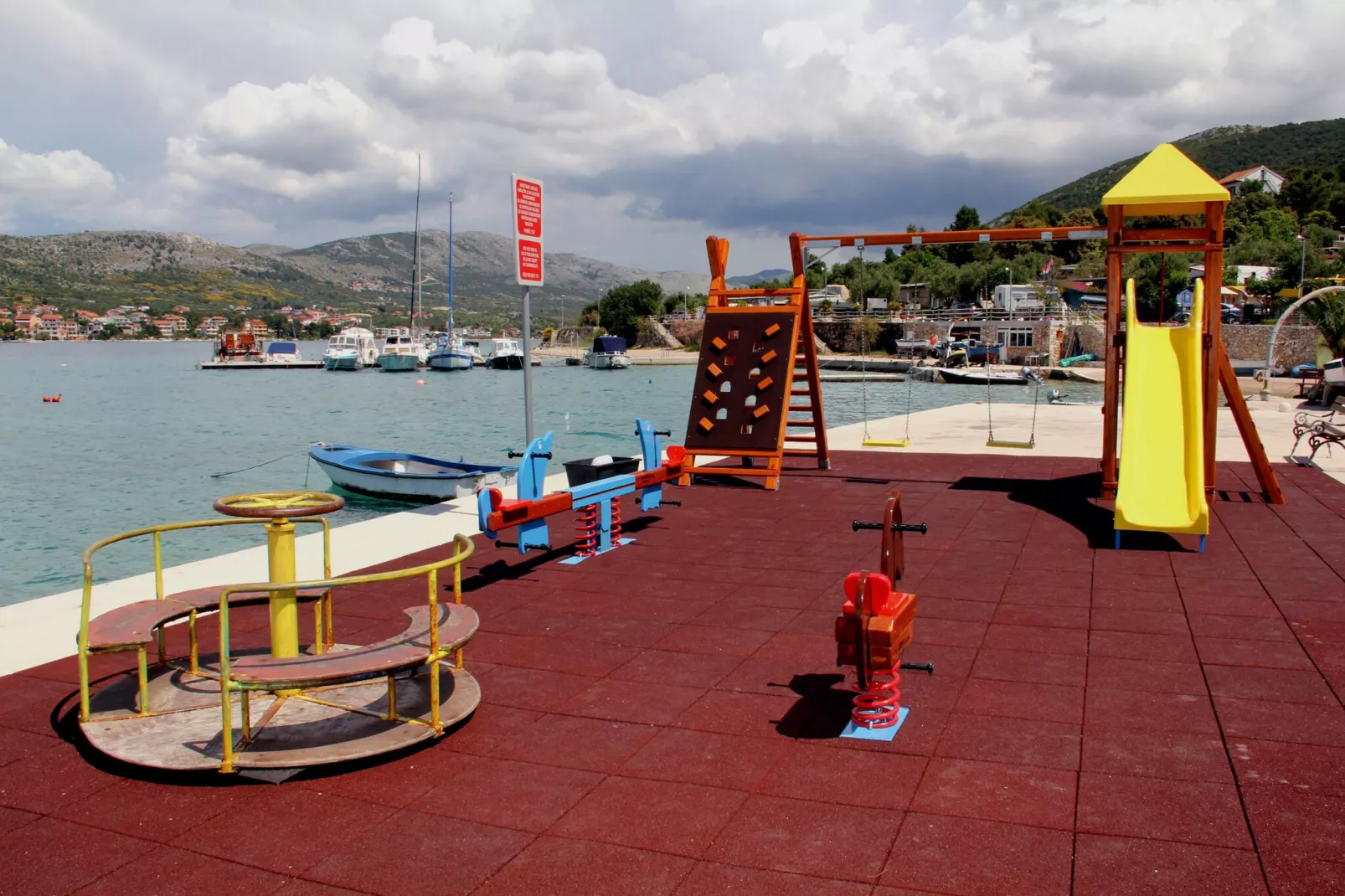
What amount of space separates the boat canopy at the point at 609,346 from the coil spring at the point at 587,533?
315ft

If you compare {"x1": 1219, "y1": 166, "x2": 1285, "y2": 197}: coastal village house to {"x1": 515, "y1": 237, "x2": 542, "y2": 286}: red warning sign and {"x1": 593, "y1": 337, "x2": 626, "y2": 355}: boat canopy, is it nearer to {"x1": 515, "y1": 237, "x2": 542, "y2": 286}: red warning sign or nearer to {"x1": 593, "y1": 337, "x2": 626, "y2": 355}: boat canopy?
{"x1": 593, "y1": 337, "x2": 626, "y2": 355}: boat canopy

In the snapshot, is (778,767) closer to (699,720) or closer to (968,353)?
(699,720)

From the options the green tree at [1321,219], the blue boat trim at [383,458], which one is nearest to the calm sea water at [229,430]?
the blue boat trim at [383,458]

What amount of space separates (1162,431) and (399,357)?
91.5 meters

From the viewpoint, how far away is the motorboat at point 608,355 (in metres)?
104

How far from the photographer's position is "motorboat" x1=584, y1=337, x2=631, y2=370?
4085 inches

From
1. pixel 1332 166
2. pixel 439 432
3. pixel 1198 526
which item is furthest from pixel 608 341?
pixel 1332 166

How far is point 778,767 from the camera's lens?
4.63 metres

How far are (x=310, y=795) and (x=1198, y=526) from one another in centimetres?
802

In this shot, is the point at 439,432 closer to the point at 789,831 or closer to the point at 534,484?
the point at 534,484

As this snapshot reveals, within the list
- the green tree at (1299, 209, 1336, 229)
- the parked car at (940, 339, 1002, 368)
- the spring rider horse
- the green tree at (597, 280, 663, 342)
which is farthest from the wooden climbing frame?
the green tree at (1299, 209, 1336, 229)

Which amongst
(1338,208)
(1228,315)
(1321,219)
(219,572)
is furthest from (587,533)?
(1338,208)

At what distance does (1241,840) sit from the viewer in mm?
3869

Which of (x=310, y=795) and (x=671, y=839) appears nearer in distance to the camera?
(x=671, y=839)
